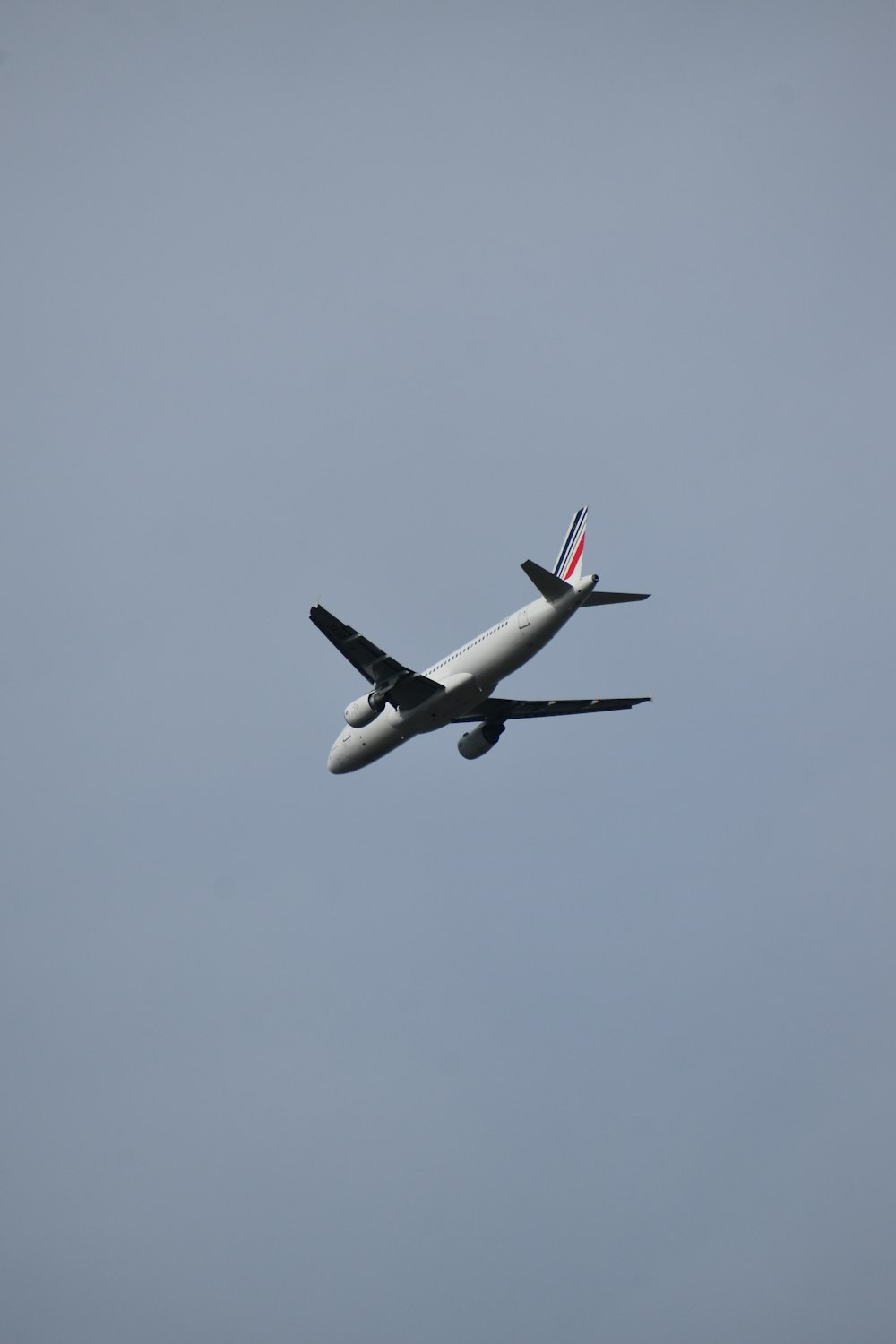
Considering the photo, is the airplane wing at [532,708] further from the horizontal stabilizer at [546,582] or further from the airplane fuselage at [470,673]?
the horizontal stabilizer at [546,582]

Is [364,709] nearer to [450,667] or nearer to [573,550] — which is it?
[450,667]

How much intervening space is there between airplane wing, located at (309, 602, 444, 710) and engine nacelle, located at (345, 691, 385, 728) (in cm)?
36

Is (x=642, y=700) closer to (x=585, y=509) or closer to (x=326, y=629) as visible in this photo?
(x=585, y=509)

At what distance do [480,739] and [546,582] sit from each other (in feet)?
36.9

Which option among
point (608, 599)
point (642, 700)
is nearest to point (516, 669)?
point (608, 599)

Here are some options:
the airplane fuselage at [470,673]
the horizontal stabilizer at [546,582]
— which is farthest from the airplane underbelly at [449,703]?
the horizontal stabilizer at [546,582]

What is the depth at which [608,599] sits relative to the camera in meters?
47.2

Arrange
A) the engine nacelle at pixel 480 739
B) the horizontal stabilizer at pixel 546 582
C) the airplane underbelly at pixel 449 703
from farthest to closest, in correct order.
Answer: the engine nacelle at pixel 480 739 < the airplane underbelly at pixel 449 703 < the horizontal stabilizer at pixel 546 582

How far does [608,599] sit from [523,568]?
4.16m

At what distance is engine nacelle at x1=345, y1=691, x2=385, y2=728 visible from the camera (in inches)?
1944

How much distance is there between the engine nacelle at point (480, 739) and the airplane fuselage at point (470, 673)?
3970 millimetres

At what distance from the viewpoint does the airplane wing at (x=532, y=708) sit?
55.6m

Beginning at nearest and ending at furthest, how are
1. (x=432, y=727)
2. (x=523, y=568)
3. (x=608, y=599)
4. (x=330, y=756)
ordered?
1. (x=523, y=568)
2. (x=608, y=599)
3. (x=432, y=727)
4. (x=330, y=756)

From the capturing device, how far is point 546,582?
45.7 meters
